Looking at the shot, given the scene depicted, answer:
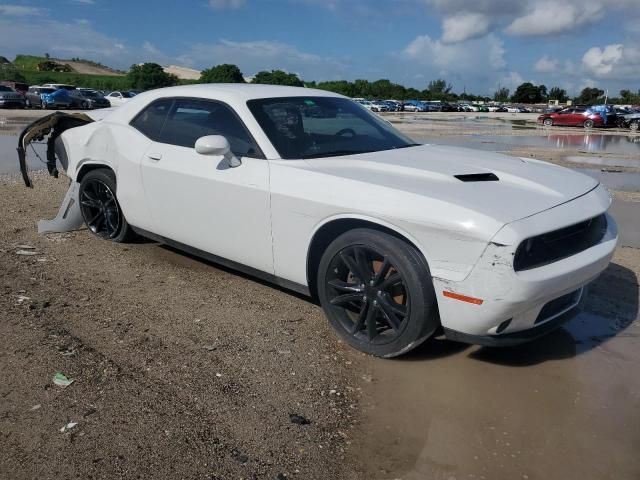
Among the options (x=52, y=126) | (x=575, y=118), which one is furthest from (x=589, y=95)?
(x=52, y=126)

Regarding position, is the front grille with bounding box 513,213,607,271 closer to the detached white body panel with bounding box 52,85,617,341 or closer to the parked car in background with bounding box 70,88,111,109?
the detached white body panel with bounding box 52,85,617,341

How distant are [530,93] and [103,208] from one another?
4986 inches

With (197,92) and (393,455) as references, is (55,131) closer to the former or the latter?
(197,92)

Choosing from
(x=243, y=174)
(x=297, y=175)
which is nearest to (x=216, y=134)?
(x=243, y=174)

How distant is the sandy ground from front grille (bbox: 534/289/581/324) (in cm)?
40

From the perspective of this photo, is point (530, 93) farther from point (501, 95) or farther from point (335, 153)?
point (335, 153)

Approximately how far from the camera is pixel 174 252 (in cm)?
548

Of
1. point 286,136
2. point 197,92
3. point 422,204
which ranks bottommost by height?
point 422,204

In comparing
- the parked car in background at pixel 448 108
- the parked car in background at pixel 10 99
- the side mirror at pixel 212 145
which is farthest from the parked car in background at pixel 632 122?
the parked car in background at pixel 448 108

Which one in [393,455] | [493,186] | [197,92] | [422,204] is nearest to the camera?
[393,455]

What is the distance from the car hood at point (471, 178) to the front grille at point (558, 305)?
22.1 inches

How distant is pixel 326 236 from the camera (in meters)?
3.53

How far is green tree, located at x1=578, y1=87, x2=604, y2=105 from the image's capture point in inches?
4285

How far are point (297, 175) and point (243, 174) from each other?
46cm
